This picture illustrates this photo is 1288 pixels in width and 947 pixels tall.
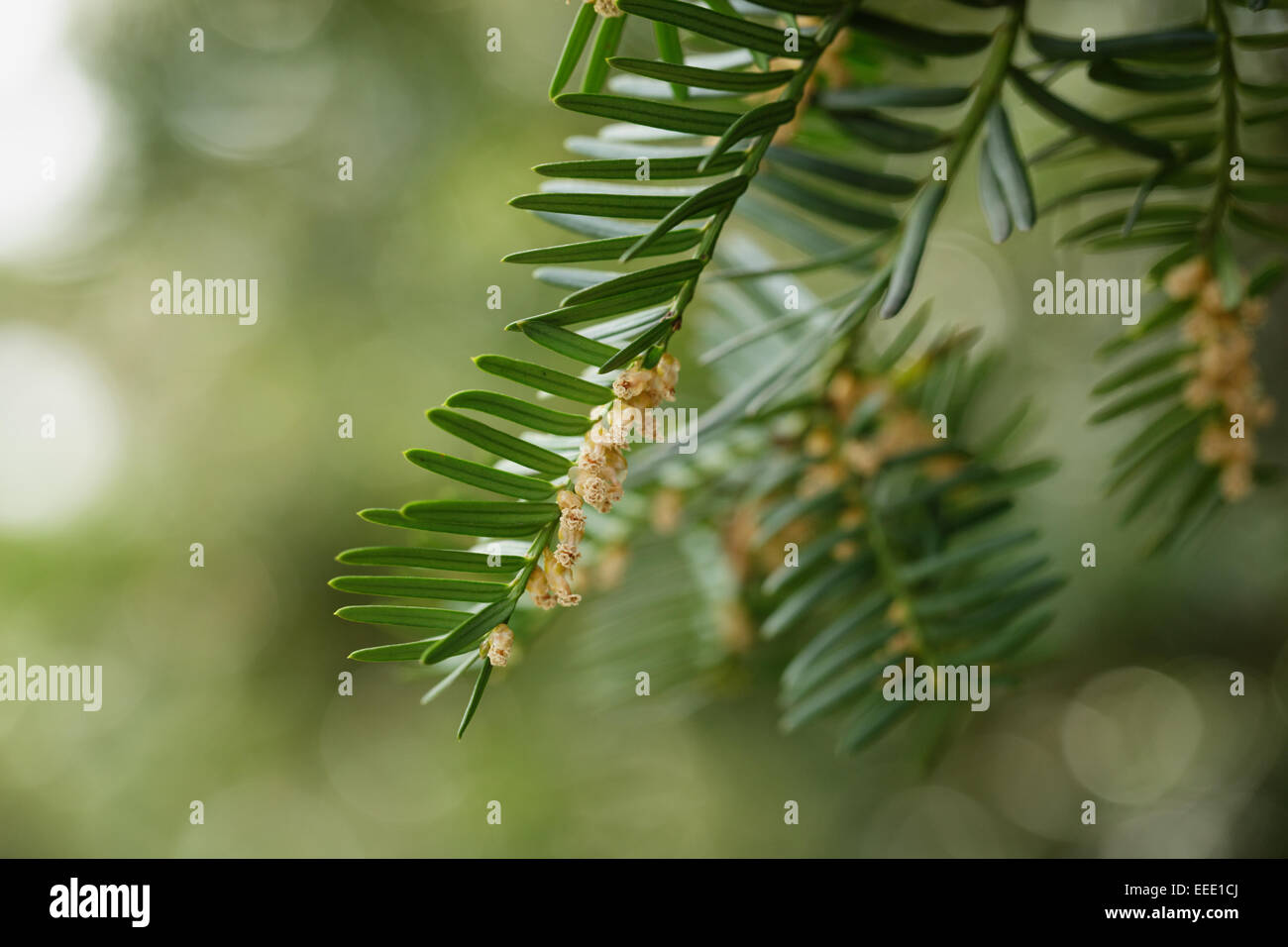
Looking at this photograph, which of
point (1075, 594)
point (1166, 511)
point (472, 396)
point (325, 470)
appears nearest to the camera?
point (472, 396)

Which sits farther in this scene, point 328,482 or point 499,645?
point 328,482

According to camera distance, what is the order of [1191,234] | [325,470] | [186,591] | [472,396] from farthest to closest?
[186,591], [325,470], [1191,234], [472,396]

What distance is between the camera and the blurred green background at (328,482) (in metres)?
0.94

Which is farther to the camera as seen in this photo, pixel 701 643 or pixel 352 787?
pixel 352 787

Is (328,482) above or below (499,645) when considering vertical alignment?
above

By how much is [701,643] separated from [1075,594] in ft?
1.59

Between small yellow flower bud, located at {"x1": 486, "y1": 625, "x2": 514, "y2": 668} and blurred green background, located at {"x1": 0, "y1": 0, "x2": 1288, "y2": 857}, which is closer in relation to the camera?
small yellow flower bud, located at {"x1": 486, "y1": 625, "x2": 514, "y2": 668}

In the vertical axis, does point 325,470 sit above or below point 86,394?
below

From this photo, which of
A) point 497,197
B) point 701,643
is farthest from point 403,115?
point 701,643

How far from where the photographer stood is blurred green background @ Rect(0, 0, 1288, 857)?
94 centimetres

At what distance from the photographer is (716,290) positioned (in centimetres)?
48

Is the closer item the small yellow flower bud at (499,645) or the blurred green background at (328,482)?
the small yellow flower bud at (499,645)

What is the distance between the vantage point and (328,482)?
4.06 ft
